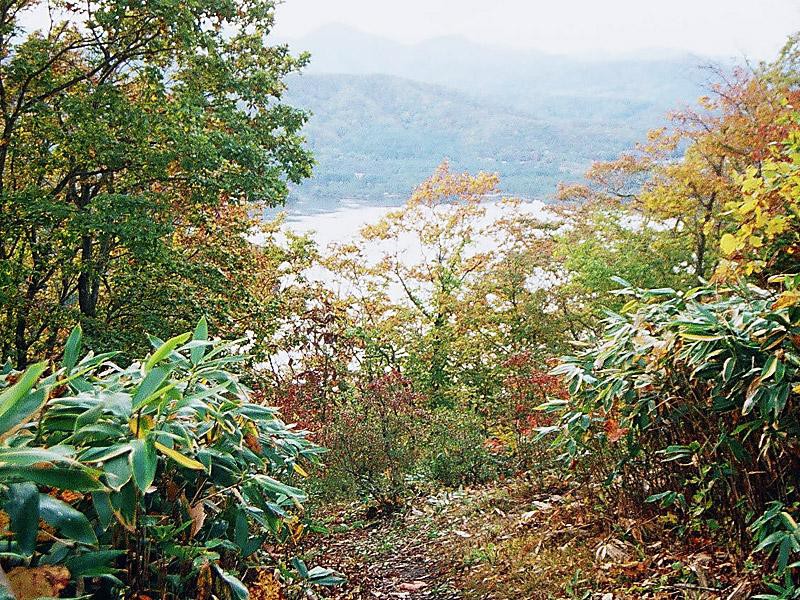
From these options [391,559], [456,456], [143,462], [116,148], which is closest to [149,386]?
[143,462]

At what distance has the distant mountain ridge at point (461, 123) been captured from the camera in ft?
89.3

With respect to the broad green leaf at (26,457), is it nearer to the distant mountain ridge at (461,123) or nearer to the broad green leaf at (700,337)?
the broad green leaf at (700,337)

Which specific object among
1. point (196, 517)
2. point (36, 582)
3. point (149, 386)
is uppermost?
point (149, 386)

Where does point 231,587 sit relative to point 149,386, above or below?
below

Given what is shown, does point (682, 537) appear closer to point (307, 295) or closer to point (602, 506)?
point (602, 506)

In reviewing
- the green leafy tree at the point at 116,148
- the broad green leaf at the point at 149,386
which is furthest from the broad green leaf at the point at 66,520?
the green leafy tree at the point at 116,148

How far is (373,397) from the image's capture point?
626cm

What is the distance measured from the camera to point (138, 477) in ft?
3.61

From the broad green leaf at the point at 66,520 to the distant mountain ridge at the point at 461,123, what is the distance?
11973 mm

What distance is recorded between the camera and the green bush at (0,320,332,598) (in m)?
0.99

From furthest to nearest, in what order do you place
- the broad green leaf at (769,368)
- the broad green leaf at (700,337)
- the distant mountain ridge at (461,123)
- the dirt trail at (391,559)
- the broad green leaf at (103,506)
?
the distant mountain ridge at (461,123) → the dirt trail at (391,559) → the broad green leaf at (700,337) → the broad green leaf at (769,368) → the broad green leaf at (103,506)

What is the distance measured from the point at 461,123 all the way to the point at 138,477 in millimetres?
38027

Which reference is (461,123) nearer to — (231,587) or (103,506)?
(231,587)

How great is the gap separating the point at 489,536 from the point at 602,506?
96 cm
